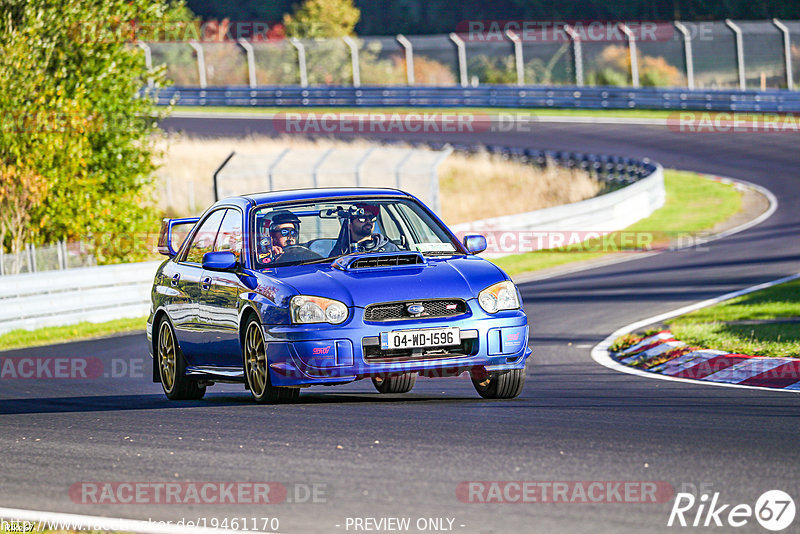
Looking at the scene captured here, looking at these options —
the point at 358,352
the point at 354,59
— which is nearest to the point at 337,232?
the point at 358,352

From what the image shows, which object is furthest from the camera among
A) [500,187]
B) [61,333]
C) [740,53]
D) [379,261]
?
[740,53]

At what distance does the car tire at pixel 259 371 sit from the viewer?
8789 mm

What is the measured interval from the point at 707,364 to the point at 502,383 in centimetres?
289

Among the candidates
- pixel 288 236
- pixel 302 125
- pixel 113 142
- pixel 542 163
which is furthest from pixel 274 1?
pixel 288 236

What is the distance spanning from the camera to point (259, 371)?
8914 mm

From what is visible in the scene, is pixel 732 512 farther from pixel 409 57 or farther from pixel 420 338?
pixel 409 57

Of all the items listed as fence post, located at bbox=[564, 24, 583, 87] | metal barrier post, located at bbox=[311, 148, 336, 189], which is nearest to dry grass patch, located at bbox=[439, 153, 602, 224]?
metal barrier post, located at bbox=[311, 148, 336, 189]

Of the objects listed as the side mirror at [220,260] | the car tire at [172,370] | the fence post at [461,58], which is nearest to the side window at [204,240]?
the car tire at [172,370]

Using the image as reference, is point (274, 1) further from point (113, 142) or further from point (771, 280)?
point (771, 280)

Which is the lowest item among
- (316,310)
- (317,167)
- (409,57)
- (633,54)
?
(317,167)

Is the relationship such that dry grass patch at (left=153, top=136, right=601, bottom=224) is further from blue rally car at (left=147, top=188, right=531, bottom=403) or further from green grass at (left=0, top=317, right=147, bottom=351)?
blue rally car at (left=147, top=188, right=531, bottom=403)

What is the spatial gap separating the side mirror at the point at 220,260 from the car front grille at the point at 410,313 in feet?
4.42

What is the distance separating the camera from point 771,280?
17.7m

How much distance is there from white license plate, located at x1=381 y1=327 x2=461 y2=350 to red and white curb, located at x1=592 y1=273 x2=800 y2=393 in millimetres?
2758
